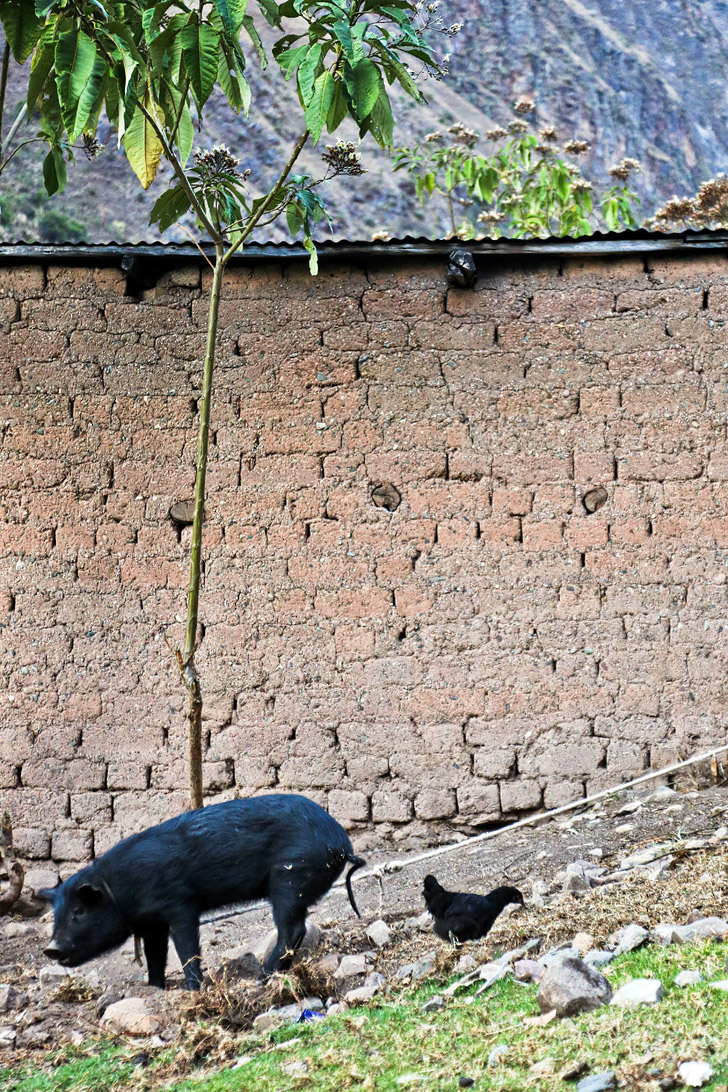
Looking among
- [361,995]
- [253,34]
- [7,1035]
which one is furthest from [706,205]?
[7,1035]

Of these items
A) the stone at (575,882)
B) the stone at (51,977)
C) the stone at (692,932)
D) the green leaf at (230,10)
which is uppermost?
the green leaf at (230,10)

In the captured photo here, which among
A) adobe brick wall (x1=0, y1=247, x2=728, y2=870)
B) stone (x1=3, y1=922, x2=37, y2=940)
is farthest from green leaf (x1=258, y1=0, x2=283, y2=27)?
stone (x1=3, y1=922, x2=37, y2=940)

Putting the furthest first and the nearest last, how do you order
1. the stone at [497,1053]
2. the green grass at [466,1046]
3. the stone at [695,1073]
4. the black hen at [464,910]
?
the black hen at [464,910]
the stone at [497,1053]
the green grass at [466,1046]
the stone at [695,1073]

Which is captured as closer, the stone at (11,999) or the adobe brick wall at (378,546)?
the stone at (11,999)

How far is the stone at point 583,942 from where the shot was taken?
3.76 m

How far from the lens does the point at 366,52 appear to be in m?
5.01

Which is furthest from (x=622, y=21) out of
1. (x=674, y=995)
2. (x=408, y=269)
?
(x=674, y=995)

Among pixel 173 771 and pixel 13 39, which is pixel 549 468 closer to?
pixel 173 771

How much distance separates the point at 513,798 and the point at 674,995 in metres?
2.89

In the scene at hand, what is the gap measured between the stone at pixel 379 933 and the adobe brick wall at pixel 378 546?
112 cm

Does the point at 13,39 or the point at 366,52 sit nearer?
the point at 13,39

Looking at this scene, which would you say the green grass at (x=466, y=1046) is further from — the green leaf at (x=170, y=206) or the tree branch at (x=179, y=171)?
the green leaf at (x=170, y=206)

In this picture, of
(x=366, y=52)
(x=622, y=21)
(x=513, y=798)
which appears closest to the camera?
(x=366, y=52)

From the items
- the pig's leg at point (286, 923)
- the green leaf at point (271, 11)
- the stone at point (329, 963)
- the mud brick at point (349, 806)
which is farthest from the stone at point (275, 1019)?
the green leaf at point (271, 11)
